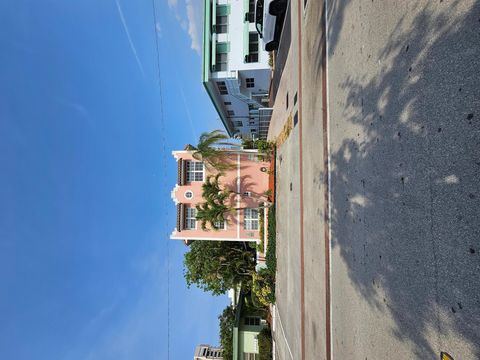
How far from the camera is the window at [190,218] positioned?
74.3 ft

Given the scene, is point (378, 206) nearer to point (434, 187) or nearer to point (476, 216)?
point (434, 187)

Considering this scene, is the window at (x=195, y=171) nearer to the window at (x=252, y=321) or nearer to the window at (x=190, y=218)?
the window at (x=190, y=218)

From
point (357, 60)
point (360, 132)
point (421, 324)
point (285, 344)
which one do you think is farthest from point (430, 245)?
point (285, 344)

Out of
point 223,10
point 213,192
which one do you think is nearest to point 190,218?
point 213,192

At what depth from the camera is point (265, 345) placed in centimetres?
2020

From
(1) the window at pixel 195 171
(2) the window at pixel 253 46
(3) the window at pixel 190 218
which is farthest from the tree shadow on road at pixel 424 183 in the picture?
(2) the window at pixel 253 46

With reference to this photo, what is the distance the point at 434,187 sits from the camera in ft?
13.6

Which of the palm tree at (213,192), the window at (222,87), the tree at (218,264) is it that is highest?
the window at (222,87)

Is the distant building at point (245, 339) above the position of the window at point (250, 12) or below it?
below

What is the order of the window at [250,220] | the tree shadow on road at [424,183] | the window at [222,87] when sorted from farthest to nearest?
the window at [222,87]
the window at [250,220]
the tree shadow on road at [424,183]

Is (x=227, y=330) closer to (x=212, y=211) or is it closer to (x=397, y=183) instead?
(x=212, y=211)

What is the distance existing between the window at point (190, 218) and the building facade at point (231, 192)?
0.08 metres

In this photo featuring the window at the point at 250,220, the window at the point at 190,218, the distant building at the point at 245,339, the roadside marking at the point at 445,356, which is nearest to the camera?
the roadside marking at the point at 445,356

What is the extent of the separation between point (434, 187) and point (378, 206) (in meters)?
1.47
